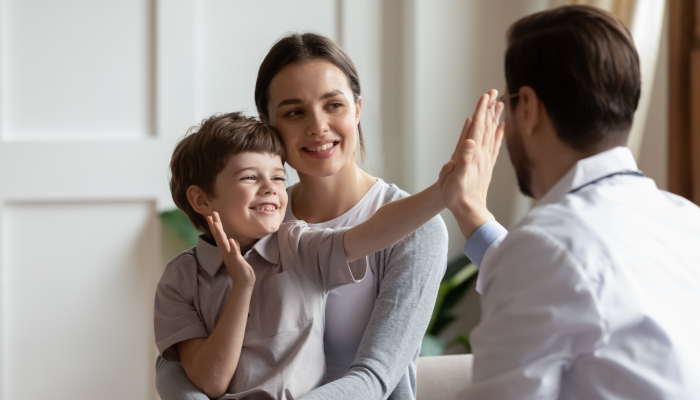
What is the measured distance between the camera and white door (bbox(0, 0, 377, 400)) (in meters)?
2.45

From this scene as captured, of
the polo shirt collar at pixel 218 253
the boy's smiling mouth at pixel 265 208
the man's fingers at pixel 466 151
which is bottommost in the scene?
the polo shirt collar at pixel 218 253

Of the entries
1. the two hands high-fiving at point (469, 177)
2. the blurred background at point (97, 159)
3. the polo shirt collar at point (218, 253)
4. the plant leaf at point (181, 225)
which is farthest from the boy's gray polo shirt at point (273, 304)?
the blurred background at point (97, 159)

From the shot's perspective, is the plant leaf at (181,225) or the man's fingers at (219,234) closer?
the man's fingers at (219,234)

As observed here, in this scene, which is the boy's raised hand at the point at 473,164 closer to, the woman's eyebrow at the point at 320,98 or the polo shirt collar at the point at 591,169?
the polo shirt collar at the point at 591,169

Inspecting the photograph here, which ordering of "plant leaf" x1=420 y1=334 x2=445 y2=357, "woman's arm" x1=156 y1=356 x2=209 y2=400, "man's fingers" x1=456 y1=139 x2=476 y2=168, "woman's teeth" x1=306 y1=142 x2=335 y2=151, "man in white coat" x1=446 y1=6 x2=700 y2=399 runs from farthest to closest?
1. "plant leaf" x1=420 y1=334 x2=445 y2=357
2. "woman's teeth" x1=306 y1=142 x2=335 y2=151
3. "woman's arm" x1=156 y1=356 x2=209 y2=400
4. "man's fingers" x1=456 y1=139 x2=476 y2=168
5. "man in white coat" x1=446 y1=6 x2=700 y2=399

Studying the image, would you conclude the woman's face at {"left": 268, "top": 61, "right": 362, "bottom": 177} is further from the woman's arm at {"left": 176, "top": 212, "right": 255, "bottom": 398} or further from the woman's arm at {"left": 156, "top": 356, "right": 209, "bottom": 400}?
the woman's arm at {"left": 156, "top": 356, "right": 209, "bottom": 400}

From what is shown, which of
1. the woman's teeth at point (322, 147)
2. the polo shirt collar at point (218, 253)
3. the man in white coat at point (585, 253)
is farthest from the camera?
the woman's teeth at point (322, 147)

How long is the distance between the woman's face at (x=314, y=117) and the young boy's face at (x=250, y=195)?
4.5 inches

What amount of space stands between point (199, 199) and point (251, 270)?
24 centimetres

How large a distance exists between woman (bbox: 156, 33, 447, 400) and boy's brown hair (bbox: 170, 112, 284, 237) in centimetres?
9

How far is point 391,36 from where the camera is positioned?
264 centimetres

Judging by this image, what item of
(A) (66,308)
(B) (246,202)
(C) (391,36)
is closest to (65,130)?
(A) (66,308)

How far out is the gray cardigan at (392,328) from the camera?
1250 millimetres

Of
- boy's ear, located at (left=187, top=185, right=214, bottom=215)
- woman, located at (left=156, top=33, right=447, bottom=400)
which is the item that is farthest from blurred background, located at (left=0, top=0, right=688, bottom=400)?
boy's ear, located at (left=187, top=185, right=214, bottom=215)
